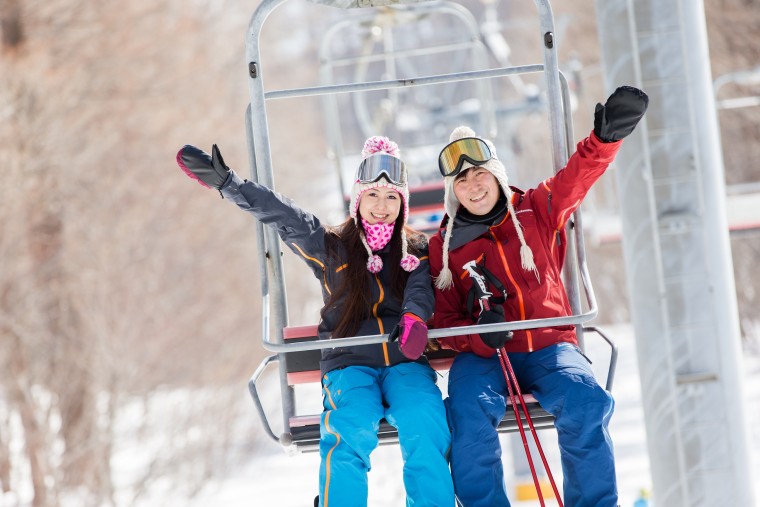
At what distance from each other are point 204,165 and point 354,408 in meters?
0.82

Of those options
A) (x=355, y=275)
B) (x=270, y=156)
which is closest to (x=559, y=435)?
(x=355, y=275)

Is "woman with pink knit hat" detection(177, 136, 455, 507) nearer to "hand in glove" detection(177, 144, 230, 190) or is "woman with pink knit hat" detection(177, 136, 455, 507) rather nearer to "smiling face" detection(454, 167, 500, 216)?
"hand in glove" detection(177, 144, 230, 190)

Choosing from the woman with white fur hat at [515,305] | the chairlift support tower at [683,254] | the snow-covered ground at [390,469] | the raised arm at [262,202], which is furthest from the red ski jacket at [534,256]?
the snow-covered ground at [390,469]

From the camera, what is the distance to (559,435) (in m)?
3.03

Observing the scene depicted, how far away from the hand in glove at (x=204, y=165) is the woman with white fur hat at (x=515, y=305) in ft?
2.31

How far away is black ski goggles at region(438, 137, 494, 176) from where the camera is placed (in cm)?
336

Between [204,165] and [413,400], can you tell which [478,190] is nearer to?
[413,400]

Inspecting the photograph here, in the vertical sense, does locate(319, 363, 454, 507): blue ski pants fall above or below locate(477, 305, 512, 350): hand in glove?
below

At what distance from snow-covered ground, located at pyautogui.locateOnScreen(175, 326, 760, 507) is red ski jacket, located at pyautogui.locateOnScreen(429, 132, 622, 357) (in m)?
5.84

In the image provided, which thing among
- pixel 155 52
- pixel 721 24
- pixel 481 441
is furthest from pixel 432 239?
pixel 155 52

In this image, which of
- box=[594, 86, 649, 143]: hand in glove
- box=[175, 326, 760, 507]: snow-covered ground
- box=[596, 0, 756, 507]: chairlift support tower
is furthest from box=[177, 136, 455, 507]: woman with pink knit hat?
box=[175, 326, 760, 507]: snow-covered ground

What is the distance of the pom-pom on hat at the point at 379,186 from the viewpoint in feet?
11.1

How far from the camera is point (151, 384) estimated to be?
13.0m

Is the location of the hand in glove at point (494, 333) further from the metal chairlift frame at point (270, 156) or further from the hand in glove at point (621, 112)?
the hand in glove at point (621, 112)
